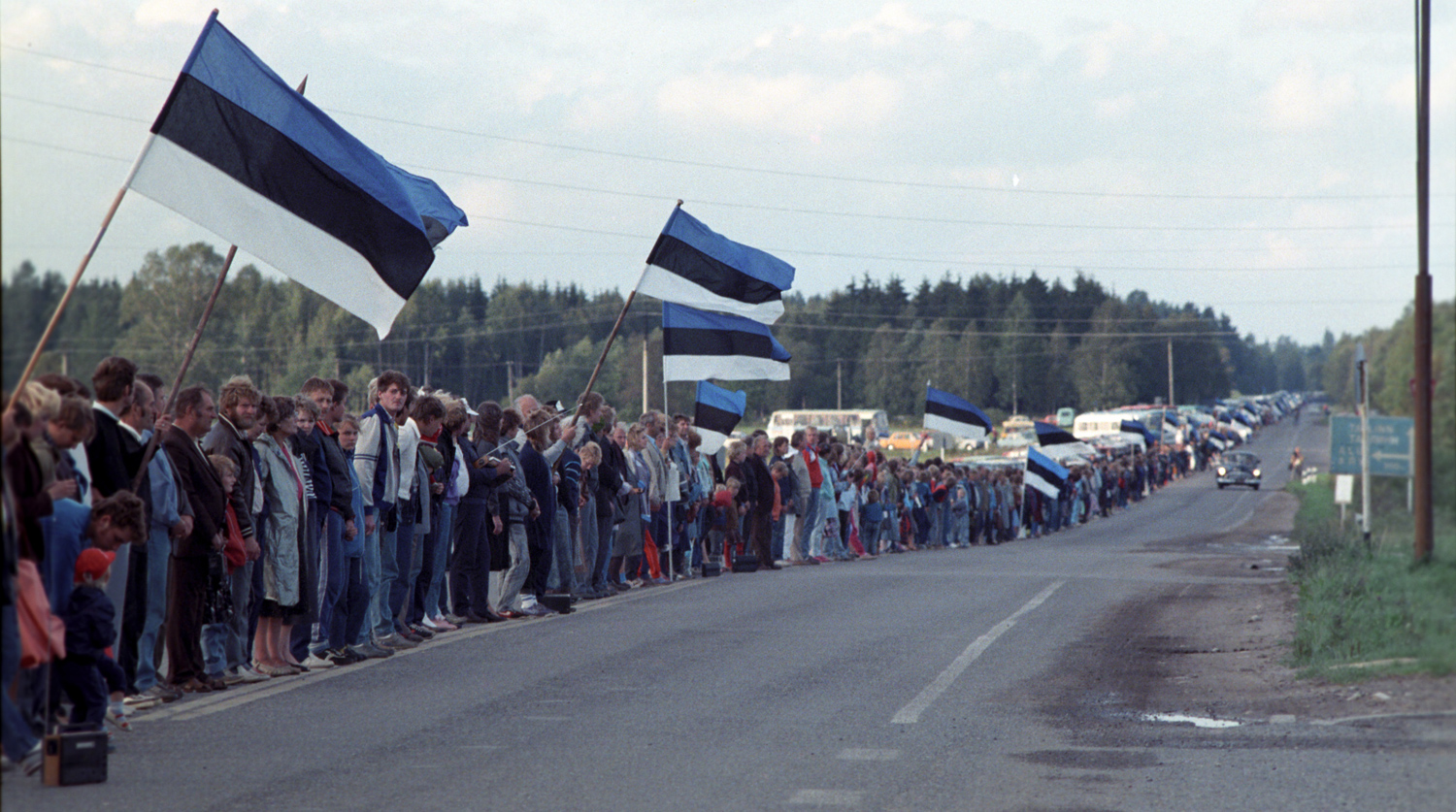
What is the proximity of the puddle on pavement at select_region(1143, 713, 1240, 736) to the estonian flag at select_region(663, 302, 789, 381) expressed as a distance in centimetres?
1064

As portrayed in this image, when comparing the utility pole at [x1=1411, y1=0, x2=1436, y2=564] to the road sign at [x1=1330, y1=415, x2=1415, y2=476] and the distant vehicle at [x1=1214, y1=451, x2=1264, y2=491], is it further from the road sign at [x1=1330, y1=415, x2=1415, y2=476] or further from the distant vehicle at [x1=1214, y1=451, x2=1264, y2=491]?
the distant vehicle at [x1=1214, y1=451, x2=1264, y2=491]

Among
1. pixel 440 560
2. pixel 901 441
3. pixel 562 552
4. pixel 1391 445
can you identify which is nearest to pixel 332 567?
pixel 440 560

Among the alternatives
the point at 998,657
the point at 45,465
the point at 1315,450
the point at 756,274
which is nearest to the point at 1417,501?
the point at 998,657

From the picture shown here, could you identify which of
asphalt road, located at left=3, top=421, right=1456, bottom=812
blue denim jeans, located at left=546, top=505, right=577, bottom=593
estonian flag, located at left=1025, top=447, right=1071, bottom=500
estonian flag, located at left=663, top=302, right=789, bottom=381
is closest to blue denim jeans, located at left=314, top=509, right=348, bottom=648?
asphalt road, located at left=3, top=421, right=1456, bottom=812

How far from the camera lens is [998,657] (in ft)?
38.8

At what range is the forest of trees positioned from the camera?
289 ft

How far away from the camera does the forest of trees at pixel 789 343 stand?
8803cm

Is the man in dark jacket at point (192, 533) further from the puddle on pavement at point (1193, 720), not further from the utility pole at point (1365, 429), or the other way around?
the utility pole at point (1365, 429)

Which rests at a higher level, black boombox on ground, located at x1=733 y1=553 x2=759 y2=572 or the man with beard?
the man with beard

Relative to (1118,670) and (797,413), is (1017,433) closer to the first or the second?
(797,413)

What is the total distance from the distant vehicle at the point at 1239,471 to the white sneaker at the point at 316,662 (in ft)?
215

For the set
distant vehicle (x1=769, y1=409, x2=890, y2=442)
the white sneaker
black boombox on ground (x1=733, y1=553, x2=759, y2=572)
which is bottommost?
black boombox on ground (x1=733, y1=553, x2=759, y2=572)

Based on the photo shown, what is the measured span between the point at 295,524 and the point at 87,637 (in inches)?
145

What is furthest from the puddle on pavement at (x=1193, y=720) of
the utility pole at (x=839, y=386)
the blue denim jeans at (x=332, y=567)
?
the utility pole at (x=839, y=386)
